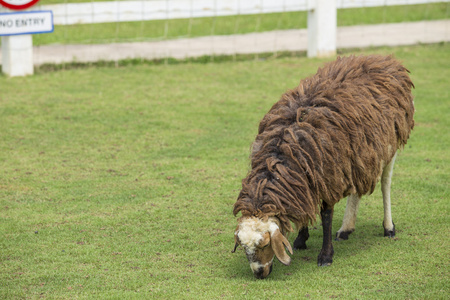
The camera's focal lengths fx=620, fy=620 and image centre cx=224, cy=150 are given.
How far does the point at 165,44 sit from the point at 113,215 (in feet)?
28.6

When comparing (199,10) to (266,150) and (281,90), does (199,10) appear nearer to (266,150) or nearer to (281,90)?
(281,90)

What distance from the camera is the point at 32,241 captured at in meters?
6.41

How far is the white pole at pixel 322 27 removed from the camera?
13.9m

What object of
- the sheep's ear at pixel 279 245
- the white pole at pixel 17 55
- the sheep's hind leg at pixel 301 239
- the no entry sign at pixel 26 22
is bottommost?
the sheep's hind leg at pixel 301 239

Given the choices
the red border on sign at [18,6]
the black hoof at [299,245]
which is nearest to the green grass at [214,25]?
the red border on sign at [18,6]

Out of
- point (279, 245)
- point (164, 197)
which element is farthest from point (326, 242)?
point (164, 197)

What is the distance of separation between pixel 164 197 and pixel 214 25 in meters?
10.7

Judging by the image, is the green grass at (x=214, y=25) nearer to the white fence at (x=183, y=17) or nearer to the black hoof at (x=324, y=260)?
the white fence at (x=183, y=17)

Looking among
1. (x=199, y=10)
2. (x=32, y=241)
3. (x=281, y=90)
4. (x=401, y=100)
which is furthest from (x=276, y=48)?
(x=32, y=241)

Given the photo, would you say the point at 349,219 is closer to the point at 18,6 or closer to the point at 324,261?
the point at 324,261

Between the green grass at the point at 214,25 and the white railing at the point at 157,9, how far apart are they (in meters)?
1.02

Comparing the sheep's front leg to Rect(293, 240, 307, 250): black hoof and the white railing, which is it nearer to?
Rect(293, 240, 307, 250): black hoof

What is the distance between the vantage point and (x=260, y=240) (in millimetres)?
5320

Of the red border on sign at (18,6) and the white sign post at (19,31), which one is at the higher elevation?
the red border on sign at (18,6)
